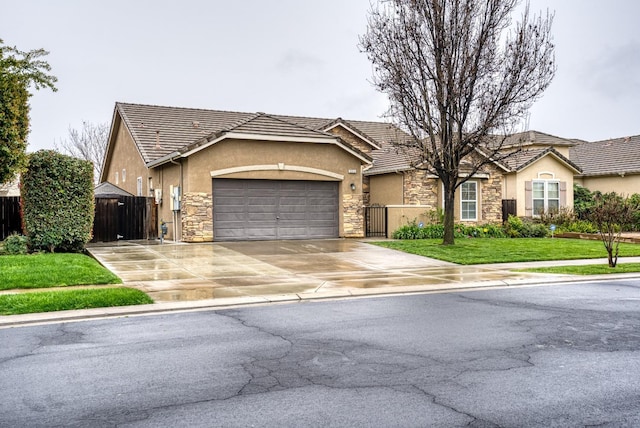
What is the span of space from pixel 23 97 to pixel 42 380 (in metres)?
13.5

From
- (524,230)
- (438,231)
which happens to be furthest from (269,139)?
(524,230)

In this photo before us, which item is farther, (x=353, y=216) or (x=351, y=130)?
(x=351, y=130)

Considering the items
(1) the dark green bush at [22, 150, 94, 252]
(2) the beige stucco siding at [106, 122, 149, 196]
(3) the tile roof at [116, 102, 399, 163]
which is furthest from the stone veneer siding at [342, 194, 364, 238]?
(1) the dark green bush at [22, 150, 94, 252]

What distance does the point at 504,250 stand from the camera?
20328 millimetres

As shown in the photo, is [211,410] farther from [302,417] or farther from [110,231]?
[110,231]

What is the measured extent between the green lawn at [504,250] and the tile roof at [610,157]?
1232 centimetres

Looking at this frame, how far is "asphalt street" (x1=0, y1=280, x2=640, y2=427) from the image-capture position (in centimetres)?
510

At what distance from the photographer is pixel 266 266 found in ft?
53.2

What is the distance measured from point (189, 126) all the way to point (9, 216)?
11151 mm

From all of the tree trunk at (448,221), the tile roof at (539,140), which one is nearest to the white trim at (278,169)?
the tree trunk at (448,221)

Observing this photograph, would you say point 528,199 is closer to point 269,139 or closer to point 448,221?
point 448,221

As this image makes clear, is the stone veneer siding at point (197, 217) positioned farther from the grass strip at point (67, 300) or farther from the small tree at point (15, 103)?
the grass strip at point (67, 300)

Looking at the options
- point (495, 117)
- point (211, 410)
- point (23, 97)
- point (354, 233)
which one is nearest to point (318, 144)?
point (354, 233)

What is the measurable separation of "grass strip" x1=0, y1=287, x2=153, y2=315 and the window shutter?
23.8 metres
